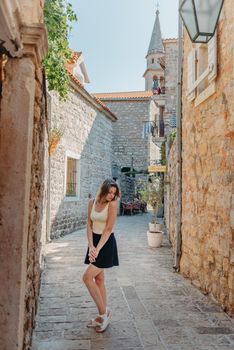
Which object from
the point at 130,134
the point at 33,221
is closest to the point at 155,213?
the point at 33,221

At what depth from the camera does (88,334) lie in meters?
3.62

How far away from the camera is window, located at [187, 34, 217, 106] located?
511 centimetres

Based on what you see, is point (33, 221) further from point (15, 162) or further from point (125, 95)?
point (125, 95)

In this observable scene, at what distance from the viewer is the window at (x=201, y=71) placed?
5113 millimetres

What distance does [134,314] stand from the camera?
4258 mm

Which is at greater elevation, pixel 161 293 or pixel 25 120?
pixel 25 120

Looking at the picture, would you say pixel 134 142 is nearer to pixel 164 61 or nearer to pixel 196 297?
pixel 164 61

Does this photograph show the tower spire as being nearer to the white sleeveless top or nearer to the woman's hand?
the white sleeveless top

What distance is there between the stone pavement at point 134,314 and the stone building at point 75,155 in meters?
4.14

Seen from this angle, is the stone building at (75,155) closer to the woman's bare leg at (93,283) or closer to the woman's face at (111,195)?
the woman's face at (111,195)

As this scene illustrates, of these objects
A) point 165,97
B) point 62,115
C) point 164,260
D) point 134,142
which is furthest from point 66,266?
point 134,142

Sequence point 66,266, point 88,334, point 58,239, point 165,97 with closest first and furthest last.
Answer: point 88,334 → point 66,266 → point 58,239 → point 165,97

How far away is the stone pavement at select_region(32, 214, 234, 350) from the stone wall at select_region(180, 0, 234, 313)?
13.5 inches

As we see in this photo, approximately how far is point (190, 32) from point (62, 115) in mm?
7944
